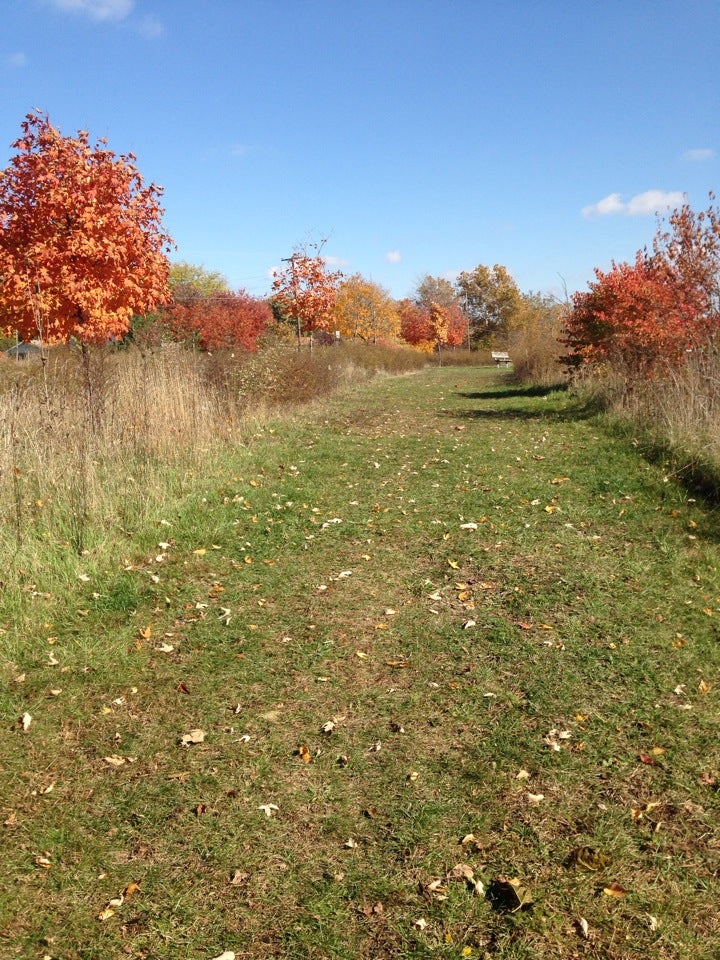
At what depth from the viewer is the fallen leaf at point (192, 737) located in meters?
3.50

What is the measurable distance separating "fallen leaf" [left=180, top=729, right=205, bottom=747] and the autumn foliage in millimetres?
9306

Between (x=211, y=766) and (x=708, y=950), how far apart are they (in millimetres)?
2139

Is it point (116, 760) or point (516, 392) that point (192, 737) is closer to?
point (116, 760)

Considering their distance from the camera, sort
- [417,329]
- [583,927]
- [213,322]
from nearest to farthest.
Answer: [583,927] → [213,322] → [417,329]

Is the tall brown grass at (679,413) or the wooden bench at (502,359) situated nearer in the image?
the tall brown grass at (679,413)

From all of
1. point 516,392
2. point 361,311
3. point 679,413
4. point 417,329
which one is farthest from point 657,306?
point 417,329

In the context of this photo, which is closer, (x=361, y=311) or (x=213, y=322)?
(x=213, y=322)

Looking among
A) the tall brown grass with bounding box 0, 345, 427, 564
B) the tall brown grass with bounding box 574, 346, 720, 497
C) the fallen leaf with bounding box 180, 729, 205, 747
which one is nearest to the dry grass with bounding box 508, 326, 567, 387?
the tall brown grass with bounding box 574, 346, 720, 497

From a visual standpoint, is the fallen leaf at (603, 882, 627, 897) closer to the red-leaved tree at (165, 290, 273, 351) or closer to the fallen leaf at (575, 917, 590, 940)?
the fallen leaf at (575, 917, 590, 940)

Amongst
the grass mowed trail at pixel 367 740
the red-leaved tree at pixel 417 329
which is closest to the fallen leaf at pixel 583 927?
the grass mowed trail at pixel 367 740

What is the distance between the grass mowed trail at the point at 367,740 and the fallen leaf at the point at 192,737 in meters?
0.02

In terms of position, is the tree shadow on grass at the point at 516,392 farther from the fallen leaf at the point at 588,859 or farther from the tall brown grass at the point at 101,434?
the fallen leaf at the point at 588,859

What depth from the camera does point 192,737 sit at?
139 inches

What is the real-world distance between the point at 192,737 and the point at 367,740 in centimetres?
90
